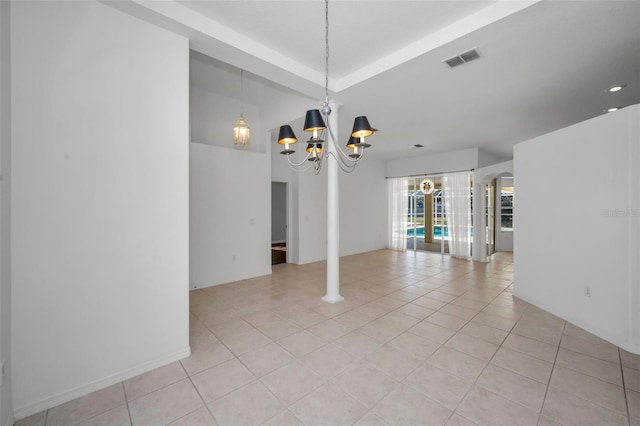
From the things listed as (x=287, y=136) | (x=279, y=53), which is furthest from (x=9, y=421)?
(x=279, y=53)

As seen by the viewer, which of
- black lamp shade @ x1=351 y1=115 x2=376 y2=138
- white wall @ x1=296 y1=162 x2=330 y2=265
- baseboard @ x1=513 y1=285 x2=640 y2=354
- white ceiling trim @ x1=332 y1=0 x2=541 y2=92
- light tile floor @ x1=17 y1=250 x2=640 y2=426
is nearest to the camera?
light tile floor @ x1=17 y1=250 x2=640 y2=426

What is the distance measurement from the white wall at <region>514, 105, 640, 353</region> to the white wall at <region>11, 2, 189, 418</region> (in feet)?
14.5

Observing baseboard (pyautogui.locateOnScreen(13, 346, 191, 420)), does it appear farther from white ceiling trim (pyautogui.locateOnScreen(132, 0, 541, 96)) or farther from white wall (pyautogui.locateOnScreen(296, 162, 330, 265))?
white wall (pyautogui.locateOnScreen(296, 162, 330, 265))

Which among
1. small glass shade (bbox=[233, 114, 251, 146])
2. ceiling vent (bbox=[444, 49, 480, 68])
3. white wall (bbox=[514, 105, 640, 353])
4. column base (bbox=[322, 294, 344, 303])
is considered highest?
ceiling vent (bbox=[444, 49, 480, 68])

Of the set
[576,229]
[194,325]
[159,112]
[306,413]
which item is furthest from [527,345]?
[159,112]

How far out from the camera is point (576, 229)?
313 centimetres

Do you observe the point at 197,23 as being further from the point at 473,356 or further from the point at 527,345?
the point at 527,345

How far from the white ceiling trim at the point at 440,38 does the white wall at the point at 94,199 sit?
211 cm

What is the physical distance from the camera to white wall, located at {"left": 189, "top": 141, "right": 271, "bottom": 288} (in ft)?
A: 14.9

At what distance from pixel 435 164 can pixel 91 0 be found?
26.3ft

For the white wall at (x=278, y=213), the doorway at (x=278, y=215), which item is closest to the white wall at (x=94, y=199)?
the doorway at (x=278, y=215)

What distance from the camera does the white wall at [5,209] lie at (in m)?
1.62

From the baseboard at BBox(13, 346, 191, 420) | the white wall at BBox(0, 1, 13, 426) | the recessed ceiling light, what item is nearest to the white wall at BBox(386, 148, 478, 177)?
the recessed ceiling light

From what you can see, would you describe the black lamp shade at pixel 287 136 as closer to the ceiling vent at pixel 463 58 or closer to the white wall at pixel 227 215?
the ceiling vent at pixel 463 58
